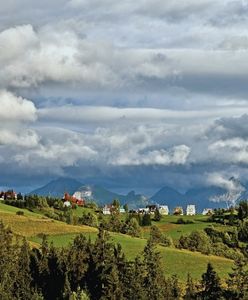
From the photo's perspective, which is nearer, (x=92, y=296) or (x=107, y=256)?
(x=92, y=296)

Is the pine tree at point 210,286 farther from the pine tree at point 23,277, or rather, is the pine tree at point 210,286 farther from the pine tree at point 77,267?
the pine tree at point 23,277

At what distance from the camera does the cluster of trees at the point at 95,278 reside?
127 m

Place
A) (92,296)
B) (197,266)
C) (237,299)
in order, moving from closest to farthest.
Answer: (237,299), (92,296), (197,266)

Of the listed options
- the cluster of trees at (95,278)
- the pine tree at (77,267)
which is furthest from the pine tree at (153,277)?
the pine tree at (77,267)

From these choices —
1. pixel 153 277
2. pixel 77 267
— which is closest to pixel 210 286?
pixel 153 277

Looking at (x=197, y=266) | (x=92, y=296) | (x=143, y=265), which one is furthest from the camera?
(x=197, y=266)

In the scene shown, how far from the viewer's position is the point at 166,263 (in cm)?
18188

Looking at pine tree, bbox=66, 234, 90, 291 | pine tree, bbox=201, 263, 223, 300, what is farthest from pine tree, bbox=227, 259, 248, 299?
pine tree, bbox=66, 234, 90, 291

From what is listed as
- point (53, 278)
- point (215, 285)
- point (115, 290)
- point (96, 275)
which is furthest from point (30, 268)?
point (215, 285)

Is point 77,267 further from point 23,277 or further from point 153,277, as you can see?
point 153,277

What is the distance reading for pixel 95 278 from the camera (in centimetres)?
13912

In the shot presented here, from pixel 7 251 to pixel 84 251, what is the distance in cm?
1610

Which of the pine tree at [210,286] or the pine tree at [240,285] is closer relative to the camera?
the pine tree at [240,285]

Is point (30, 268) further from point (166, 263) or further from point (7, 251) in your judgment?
point (166, 263)
